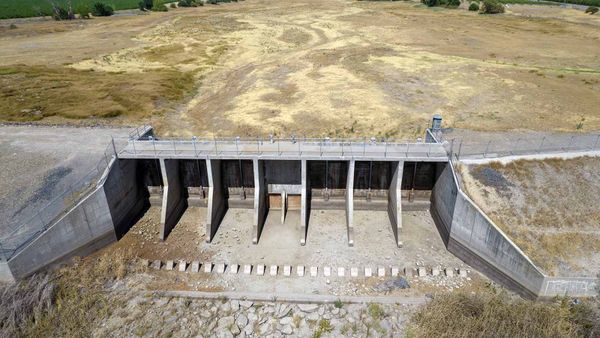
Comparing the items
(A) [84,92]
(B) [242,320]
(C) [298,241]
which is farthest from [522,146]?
(A) [84,92]

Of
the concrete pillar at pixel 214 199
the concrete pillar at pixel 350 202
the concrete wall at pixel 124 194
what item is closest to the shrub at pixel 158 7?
the concrete wall at pixel 124 194

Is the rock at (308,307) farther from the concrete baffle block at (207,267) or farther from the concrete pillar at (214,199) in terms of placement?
the concrete pillar at (214,199)

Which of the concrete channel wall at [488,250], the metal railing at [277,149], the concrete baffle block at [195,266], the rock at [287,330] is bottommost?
the rock at [287,330]

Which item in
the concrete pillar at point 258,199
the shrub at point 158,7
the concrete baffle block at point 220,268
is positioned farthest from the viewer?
the shrub at point 158,7

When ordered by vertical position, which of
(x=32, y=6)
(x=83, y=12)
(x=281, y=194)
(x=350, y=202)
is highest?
(x=32, y=6)

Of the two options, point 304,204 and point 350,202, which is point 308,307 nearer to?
point 304,204

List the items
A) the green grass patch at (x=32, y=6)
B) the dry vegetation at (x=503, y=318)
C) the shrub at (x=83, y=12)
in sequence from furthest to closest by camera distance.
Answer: the green grass patch at (x=32, y=6) → the shrub at (x=83, y=12) → the dry vegetation at (x=503, y=318)

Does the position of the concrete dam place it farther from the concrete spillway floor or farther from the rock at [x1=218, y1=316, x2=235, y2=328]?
the rock at [x1=218, y1=316, x2=235, y2=328]
